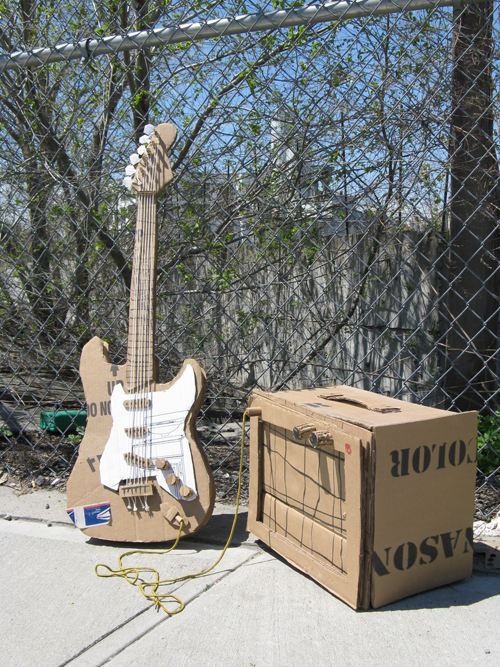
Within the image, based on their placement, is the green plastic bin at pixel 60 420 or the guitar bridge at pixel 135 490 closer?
the guitar bridge at pixel 135 490

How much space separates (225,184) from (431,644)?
231 cm

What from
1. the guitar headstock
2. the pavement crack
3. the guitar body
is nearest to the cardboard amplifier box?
the pavement crack

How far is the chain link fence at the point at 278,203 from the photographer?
2611 mm

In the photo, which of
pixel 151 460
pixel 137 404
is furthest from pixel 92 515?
pixel 137 404

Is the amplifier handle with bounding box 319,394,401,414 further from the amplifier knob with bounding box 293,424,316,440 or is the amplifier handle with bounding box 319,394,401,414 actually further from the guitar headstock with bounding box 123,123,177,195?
the guitar headstock with bounding box 123,123,177,195

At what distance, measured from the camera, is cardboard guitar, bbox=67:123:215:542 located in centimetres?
242

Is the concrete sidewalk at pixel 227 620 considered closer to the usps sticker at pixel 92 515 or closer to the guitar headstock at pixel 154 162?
the usps sticker at pixel 92 515

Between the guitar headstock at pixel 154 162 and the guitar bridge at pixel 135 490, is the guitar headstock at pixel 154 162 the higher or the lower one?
the higher one

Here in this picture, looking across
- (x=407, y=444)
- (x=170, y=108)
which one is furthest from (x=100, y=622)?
(x=170, y=108)

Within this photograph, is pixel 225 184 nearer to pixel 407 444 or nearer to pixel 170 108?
pixel 170 108

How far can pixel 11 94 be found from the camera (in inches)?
134

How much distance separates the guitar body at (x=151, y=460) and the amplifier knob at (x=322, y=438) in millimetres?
624

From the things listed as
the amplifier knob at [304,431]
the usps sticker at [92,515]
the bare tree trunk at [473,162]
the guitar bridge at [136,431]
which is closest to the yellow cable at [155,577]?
the usps sticker at [92,515]

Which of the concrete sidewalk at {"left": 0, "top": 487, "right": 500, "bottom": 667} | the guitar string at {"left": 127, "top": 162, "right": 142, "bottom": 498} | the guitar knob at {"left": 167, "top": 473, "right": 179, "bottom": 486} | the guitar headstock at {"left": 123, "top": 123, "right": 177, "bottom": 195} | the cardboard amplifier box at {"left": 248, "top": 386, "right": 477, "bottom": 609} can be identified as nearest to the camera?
the concrete sidewalk at {"left": 0, "top": 487, "right": 500, "bottom": 667}
